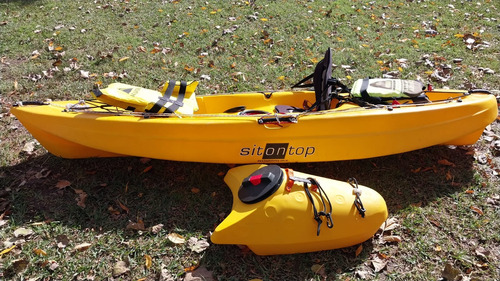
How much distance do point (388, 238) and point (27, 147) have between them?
3.95 metres

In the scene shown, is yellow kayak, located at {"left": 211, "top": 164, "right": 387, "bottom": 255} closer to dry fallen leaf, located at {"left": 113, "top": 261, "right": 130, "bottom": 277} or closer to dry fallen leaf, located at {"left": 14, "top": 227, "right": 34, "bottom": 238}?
dry fallen leaf, located at {"left": 113, "top": 261, "right": 130, "bottom": 277}

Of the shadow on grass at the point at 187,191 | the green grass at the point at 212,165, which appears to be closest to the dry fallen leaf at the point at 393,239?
the green grass at the point at 212,165

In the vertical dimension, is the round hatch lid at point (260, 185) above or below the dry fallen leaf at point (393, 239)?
above

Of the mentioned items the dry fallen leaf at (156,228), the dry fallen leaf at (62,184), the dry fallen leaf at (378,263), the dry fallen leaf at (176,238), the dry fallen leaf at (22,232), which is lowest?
the dry fallen leaf at (378,263)

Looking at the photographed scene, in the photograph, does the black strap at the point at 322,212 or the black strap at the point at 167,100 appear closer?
the black strap at the point at 322,212

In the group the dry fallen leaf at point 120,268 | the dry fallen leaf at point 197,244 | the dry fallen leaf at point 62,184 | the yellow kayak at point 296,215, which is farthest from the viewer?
the dry fallen leaf at point 62,184

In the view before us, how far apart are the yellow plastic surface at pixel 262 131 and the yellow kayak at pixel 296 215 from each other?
0.50 meters

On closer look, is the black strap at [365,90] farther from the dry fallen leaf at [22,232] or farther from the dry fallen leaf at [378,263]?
the dry fallen leaf at [22,232]

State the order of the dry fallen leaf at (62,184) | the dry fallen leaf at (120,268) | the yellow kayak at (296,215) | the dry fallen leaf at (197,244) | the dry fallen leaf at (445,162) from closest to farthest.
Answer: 1. the yellow kayak at (296,215)
2. the dry fallen leaf at (120,268)
3. the dry fallen leaf at (197,244)
4. the dry fallen leaf at (62,184)
5. the dry fallen leaf at (445,162)

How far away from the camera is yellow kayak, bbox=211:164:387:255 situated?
273 cm

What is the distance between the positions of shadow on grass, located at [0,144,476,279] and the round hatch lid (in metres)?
0.49

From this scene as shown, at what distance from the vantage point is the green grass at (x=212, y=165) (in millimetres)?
2918

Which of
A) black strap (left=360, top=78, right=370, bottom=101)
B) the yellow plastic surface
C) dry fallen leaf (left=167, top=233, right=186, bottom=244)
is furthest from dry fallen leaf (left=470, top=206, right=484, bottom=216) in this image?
dry fallen leaf (left=167, top=233, right=186, bottom=244)

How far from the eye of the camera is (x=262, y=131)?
3305 millimetres
